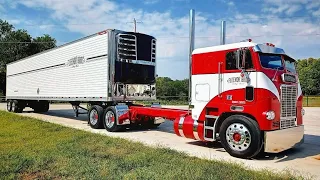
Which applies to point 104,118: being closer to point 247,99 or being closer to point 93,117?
point 93,117

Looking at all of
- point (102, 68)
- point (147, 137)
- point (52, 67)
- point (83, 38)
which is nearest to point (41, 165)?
point (147, 137)

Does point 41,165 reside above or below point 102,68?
below

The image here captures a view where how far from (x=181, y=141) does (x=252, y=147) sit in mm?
3274

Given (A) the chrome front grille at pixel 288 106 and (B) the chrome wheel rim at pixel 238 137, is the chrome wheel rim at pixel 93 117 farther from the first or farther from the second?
(A) the chrome front grille at pixel 288 106

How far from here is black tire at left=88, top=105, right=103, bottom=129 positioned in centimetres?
1330

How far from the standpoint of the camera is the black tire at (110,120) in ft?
40.8

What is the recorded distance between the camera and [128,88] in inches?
518

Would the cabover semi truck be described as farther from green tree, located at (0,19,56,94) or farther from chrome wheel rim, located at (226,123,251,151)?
green tree, located at (0,19,56,94)

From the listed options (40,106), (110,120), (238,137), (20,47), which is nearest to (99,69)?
(110,120)

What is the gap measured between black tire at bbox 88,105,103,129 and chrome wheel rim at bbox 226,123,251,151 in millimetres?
6753

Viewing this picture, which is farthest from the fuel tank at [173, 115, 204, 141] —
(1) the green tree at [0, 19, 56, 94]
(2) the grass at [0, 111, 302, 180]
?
(1) the green tree at [0, 19, 56, 94]

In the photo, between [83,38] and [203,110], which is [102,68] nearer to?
[83,38]

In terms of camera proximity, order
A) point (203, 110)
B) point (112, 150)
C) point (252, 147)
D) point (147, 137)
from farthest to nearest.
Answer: point (147, 137) → point (203, 110) → point (112, 150) → point (252, 147)

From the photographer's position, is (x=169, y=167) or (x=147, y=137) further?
(x=147, y=137)
